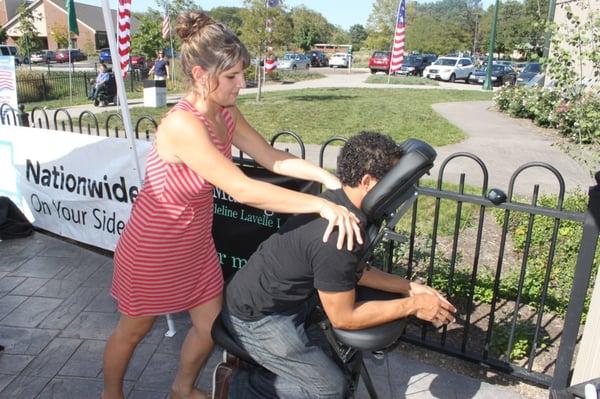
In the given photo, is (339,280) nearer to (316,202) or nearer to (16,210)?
(316,202)

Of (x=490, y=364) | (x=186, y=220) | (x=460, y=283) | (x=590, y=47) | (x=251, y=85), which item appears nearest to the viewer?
(x=186, y=220)

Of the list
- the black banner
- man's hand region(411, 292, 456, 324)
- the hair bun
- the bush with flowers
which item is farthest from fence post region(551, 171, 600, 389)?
Answer: the bush with flowers

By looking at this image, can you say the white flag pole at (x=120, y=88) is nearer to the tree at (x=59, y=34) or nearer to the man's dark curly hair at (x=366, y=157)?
the man's dark curly hair at (x=366, y=157)

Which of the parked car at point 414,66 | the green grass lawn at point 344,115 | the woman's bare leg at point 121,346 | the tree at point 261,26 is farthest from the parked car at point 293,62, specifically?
the woman's bare leg at point 121,346

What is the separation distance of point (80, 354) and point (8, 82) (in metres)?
4.29

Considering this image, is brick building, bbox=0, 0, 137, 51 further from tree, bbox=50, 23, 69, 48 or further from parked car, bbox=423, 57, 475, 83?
parked car, bbox=423, 57, 475, 83

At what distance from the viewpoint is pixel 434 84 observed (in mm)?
28266

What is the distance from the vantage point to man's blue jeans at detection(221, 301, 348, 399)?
2041mm

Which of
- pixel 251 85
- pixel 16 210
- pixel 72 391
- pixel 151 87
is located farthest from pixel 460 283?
pixel 251 85

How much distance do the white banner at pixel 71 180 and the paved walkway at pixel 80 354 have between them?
17.9 inches

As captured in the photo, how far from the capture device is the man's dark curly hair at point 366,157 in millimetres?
1919

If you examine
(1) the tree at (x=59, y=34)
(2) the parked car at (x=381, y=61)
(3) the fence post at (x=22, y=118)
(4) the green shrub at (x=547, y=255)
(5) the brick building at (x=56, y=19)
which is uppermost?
(5) the brick building at (x=56, y=19)

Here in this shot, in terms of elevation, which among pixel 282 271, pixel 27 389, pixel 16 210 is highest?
pixel 282 271

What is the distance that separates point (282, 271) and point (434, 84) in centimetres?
2806
